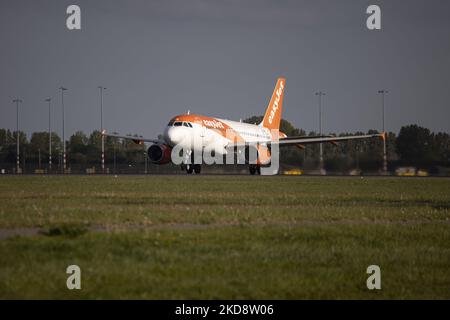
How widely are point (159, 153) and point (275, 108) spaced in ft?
73.3

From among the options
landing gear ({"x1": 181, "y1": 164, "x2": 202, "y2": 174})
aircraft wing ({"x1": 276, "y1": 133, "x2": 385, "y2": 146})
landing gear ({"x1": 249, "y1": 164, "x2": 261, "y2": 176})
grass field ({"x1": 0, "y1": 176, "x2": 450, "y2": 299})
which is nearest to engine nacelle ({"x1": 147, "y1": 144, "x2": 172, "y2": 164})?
landing gear ({"x1": 181, "y1": 164, "x2": 202, "y2": 174})

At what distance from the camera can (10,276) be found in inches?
399

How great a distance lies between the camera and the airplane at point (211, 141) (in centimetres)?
6119

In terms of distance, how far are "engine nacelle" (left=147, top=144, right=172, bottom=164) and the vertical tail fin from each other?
18.3 metres

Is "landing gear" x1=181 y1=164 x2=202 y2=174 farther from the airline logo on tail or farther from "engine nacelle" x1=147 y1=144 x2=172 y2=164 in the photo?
the airline logo on tail

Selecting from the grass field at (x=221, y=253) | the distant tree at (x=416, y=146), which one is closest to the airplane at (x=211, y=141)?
the distant tree at (x=416, y=146)

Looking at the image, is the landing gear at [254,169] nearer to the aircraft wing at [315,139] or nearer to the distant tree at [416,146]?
the aircraft wing at [315,139]

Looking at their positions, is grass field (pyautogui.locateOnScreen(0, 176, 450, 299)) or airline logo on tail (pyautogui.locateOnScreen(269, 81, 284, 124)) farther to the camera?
airline logo on tail (pyautogui.locateOnScreen(269, 81, 284, 124))

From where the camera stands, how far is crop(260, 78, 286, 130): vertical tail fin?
8162 centimetres
